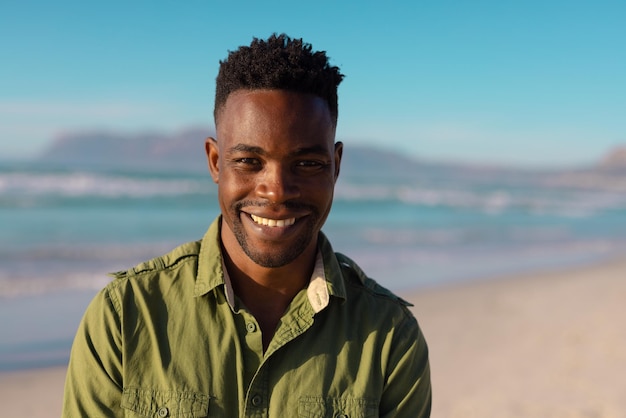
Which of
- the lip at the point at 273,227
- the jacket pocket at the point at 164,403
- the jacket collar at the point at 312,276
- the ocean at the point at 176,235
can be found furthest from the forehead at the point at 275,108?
the ocean at the point at 176,235

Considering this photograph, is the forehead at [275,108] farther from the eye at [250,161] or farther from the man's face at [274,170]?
the eye at [250,161]

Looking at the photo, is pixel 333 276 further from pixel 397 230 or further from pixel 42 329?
pixel 397 230

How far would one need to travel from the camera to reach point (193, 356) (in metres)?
2.11

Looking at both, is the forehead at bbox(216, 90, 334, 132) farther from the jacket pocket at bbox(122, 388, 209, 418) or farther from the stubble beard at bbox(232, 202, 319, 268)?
the jacket pocket at bbox(122, 388, 209, 418)

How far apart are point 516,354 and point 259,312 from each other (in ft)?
16.0

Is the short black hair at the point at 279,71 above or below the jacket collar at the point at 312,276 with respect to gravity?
above

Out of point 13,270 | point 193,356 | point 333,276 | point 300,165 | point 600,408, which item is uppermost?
point 300,165

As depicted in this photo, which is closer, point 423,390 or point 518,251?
point 423,390

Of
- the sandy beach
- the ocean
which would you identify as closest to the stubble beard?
the sandy beach

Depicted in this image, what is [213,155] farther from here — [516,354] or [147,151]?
[147,151]

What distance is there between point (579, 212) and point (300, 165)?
2299cm

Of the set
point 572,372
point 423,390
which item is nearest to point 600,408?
point 572,372

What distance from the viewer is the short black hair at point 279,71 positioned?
214 centimetres

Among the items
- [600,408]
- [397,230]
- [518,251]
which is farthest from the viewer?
[397,230]
